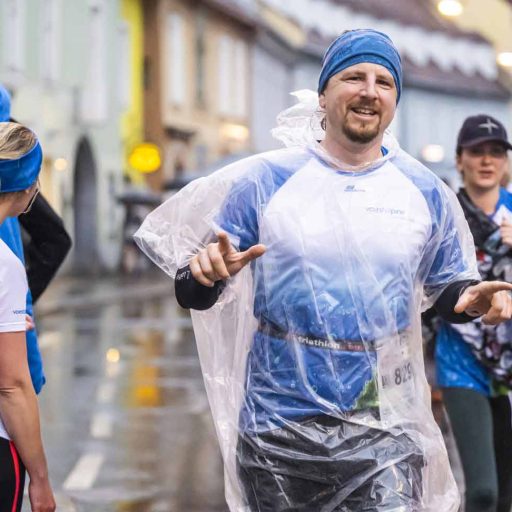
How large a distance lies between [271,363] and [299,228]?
0.34 meters

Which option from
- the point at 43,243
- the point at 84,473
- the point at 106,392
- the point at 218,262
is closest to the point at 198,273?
the point at 218,262

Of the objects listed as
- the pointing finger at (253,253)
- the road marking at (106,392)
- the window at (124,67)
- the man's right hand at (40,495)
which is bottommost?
the road marking at (106,392)

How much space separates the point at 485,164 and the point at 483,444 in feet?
3.41

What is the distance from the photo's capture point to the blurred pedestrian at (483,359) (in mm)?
5160

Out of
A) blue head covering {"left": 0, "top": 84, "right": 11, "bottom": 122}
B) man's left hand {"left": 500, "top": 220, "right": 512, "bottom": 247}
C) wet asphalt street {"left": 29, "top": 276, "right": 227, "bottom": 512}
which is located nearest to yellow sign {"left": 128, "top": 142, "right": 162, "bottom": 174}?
wet asphalt street {"left": 29, "top": 276, "right": 227, "bottom": 512}

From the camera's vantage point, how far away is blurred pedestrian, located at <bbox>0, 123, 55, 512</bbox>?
353 centimetres

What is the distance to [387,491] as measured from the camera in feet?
12.1

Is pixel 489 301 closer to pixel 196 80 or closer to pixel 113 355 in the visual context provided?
pixel 113 355

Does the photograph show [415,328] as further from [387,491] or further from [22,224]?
[22,224]

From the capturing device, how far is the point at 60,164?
31984mm

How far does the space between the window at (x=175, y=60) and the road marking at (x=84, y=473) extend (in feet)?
106

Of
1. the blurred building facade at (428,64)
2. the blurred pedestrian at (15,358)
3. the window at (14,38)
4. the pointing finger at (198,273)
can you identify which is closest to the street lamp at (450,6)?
the window at (14,38)

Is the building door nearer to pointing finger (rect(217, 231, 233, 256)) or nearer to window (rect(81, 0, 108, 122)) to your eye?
window (rect(81, 0, 108, 122))

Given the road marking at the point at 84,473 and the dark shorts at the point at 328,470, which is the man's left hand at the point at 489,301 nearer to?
the dark shorts at the point at 328,470
